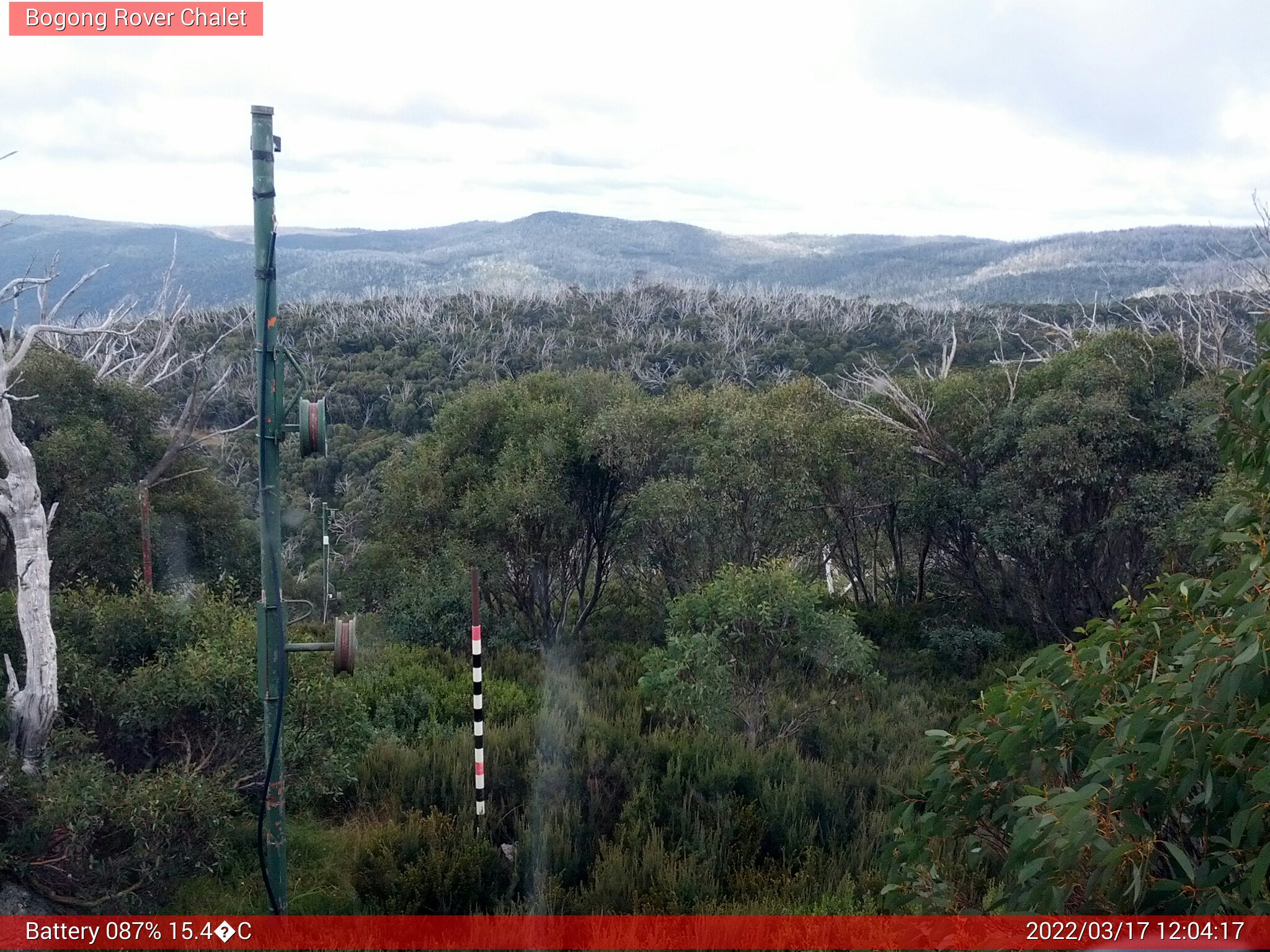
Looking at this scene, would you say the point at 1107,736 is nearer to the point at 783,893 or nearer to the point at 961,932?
the point at 961,932

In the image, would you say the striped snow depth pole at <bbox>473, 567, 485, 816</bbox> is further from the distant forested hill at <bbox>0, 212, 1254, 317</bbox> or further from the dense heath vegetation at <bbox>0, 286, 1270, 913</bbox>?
the distant forested hill at <bbox>0, 212, 1254, 317</bbox>

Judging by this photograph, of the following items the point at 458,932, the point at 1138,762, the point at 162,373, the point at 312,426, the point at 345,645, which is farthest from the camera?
the point at 162,373

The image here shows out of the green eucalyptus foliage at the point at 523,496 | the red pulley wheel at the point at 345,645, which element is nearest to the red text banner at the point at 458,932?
the red pulley wheel at the point at 345,645

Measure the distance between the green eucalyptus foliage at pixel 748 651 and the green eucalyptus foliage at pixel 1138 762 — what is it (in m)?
5.74

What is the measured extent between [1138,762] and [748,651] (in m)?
7.44

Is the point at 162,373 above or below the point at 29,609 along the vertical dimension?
above

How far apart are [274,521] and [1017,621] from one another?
43.4 feet

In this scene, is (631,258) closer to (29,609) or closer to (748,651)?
(748,651)

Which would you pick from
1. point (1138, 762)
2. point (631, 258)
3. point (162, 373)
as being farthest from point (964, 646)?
point (631, 258)

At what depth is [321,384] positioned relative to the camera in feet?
116

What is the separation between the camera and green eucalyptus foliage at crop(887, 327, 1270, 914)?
2.37m

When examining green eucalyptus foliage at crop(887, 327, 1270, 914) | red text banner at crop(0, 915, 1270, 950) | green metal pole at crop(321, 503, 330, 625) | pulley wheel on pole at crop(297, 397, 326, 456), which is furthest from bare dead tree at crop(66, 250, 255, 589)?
green eucalyptus foliage at crop(887, 327, 1270, 914)

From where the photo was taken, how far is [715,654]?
951 cm

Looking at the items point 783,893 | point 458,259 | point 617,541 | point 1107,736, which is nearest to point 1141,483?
point 617,541
